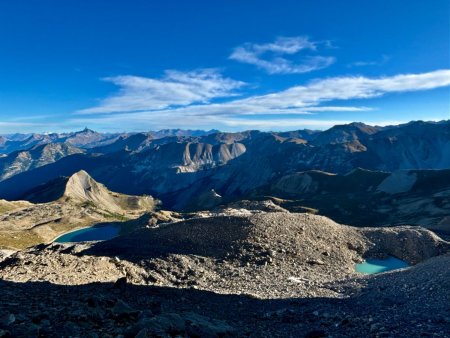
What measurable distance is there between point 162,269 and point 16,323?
3024cm

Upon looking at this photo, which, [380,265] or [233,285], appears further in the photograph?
[380,265]

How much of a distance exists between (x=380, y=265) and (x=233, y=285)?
3286 centimetres

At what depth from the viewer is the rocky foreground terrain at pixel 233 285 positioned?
22562 millimetres

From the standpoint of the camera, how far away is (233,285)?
149 ft

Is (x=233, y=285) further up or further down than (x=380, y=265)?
further up

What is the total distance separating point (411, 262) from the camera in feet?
227

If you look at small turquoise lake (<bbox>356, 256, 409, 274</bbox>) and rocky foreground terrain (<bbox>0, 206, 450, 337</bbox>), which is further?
small turquoise lake (<bbox>356, 256, 409, 274</bbox>)

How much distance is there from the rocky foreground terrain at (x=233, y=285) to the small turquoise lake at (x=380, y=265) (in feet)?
4.21

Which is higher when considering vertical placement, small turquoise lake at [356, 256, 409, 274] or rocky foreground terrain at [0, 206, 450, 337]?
rocky foreground terrain at [0, 206, 450, 337]

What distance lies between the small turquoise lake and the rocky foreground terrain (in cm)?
128

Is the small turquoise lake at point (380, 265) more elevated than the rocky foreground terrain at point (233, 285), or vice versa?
the rocky foreground terrain at point (233, 285)

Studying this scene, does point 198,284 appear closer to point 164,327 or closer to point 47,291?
→ point 47,291

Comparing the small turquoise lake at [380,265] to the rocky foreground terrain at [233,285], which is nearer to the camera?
the rocky foreground terrain at [233,285]

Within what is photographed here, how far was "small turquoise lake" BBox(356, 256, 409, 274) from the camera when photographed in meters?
63.2
